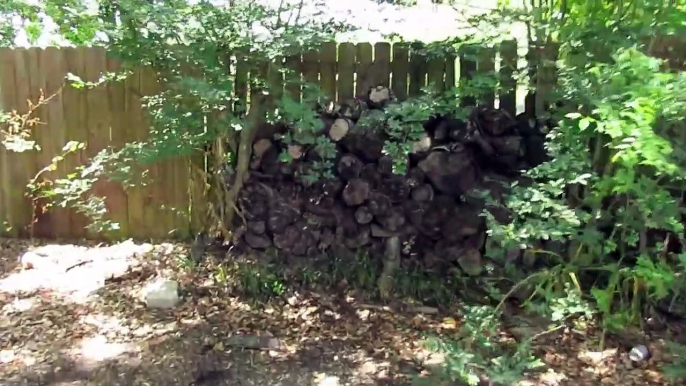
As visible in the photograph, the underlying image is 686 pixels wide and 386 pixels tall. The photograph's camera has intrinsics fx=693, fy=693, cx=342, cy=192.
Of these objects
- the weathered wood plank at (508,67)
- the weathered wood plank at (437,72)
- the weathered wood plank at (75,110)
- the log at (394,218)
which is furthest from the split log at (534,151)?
the weathered wood plank at (75,110)

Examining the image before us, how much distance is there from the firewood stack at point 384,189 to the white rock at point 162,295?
23.5 inches

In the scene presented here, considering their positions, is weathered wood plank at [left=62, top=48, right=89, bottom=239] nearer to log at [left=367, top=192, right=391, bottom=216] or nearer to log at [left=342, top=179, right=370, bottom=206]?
log at [left=342, top=179, right=370, bottom=206]

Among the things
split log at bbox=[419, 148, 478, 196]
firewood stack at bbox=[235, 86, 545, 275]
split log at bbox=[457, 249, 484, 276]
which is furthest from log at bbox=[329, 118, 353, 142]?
split log at bbox=[457, 249, 484, 276]

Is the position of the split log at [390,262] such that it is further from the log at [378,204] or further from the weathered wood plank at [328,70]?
the weathered wood plank at [328,70]

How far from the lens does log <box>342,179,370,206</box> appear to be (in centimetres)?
421

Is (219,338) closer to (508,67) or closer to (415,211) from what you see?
(415,211)

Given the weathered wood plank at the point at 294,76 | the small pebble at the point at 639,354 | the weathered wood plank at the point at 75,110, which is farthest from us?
the weathered wood plank at the point at 75,110

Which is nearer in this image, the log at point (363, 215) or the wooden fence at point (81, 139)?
the log at point (363, 215)

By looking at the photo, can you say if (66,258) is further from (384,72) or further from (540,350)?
(540,350)

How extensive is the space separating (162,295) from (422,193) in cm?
165

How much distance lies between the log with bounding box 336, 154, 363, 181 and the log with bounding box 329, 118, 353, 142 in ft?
0.44

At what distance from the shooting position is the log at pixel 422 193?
4.24 m

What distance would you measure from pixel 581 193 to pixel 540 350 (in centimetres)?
95

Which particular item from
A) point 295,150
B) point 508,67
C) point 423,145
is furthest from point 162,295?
point 508,67
